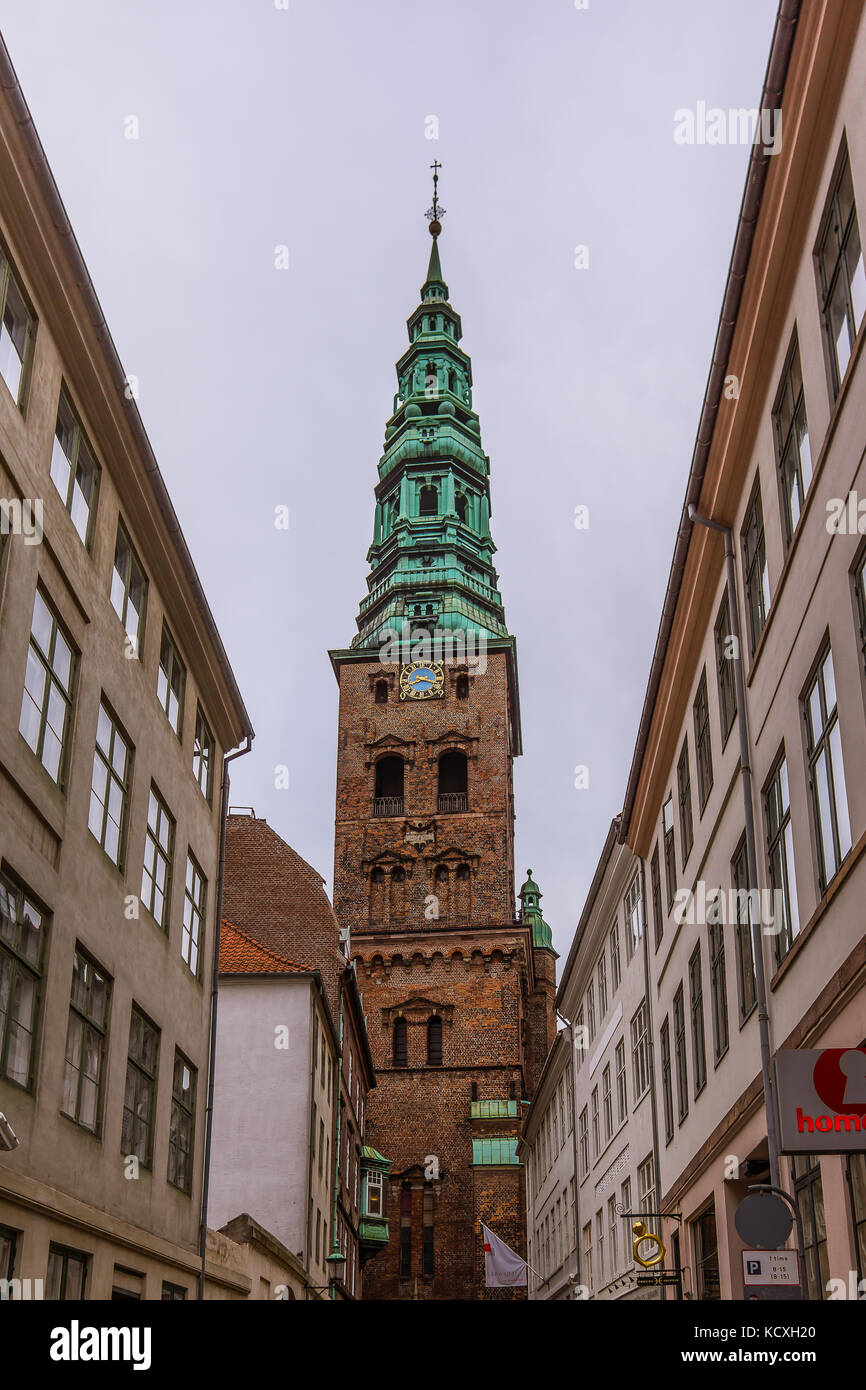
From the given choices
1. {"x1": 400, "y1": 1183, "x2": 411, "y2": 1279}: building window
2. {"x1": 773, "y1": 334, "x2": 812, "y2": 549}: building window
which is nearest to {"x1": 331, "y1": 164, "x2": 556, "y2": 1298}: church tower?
{"x1": 400, "y1": 1183, "x2": 411, "y2": 1279}: building window

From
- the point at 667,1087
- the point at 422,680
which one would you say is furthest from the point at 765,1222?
the point at 422,680

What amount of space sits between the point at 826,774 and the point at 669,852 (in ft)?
34.3

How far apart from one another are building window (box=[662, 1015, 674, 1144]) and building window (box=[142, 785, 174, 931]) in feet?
25.5

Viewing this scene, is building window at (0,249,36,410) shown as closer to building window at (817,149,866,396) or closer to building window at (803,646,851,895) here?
building window at (817,149,866,396)

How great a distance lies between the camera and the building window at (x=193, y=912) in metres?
20.6

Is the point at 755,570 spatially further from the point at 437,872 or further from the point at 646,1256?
the point at 437,872

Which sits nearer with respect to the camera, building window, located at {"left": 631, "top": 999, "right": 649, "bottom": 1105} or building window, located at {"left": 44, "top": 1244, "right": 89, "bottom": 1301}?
building window, located at {"left": 44, "top": 1244, "right": 89, "bottom": 1301}

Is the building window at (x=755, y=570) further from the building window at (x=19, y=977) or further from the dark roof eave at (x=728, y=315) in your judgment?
the building window at (x=19, y=977)

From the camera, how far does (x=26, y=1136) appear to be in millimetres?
13016

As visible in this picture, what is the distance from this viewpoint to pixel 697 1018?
1936cm

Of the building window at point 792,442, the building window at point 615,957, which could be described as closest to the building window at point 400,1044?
Answer: the building window at point 615,957

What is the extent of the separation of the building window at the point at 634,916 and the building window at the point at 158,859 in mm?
8800

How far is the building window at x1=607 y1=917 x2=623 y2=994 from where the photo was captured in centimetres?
2914
